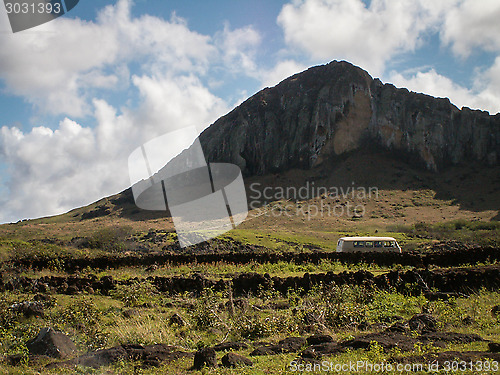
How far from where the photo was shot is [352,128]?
82125 millimetres

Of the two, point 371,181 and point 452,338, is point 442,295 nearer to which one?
point 452,338

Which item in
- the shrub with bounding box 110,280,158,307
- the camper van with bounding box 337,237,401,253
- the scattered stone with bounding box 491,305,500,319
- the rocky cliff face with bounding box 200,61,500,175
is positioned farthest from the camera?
the rocky cliff face with bounding box 200,61,500,175

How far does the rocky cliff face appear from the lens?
262 feet

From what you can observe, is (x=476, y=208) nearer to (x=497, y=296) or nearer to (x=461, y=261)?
(x=461, y=261)

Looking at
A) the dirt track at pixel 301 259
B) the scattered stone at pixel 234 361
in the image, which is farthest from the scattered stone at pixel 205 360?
the dirt track at pixel 301 259

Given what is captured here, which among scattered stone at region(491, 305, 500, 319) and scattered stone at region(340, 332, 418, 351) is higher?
scattered stone at region(340, 332, 418, 351)

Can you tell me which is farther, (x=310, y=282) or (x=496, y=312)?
(x=310, y=282)

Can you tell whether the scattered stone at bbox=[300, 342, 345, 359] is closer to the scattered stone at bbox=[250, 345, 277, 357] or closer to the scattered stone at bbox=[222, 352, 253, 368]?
the scattered stone at bbox=[250, 345, 277, 357]

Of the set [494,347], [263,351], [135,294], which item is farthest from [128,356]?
[135,294]

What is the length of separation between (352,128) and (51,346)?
7973 cm

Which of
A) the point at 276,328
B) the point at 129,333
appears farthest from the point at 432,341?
the point at 129,333

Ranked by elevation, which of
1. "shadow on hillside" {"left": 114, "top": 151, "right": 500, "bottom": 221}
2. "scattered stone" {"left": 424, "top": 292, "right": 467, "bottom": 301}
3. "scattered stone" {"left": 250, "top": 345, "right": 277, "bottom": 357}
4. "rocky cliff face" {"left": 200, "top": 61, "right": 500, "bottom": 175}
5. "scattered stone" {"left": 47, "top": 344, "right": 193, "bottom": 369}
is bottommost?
→ "scattered stone" {"left": 424, "top": 292, "right": 467, "bottom": 301}

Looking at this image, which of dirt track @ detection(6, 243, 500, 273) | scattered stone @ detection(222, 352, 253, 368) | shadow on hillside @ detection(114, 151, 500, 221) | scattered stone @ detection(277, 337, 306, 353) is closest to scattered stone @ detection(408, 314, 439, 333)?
scattered stone @ detection(277, 337, 306, 353)

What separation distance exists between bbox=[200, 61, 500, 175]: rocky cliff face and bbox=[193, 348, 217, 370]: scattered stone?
74231mm
